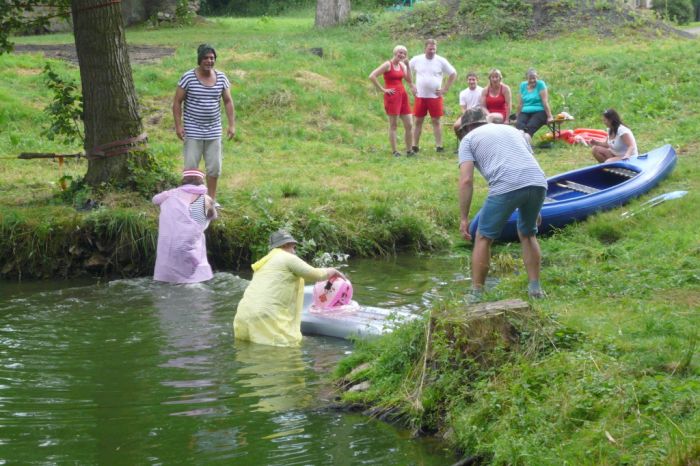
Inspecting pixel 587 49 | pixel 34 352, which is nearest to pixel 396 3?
pixel 587 49

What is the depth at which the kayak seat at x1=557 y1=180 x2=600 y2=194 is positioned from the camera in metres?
14.9

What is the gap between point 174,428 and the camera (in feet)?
23.9

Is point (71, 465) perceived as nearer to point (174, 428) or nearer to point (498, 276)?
point (174, 428)

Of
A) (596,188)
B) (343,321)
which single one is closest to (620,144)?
(596,188)

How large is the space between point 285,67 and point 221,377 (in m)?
15.2

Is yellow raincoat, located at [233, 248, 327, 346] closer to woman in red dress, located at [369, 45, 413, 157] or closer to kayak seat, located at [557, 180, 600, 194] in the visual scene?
kayak seat, located at [557, 180, 600, 194]

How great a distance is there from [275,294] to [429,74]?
1061 centimetres

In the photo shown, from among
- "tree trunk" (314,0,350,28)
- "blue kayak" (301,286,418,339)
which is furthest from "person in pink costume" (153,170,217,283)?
"tree trunk" (314,0,350,28)

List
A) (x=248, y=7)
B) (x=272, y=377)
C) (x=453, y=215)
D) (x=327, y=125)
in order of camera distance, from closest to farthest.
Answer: (x=272, y=377)
(x=453, y=215)
(x=327, y=125)
(x=248, y=7)

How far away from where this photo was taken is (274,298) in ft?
31.4

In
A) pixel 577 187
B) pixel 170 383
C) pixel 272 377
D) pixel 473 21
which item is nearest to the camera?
pixel 170 383

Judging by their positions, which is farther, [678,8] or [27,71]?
[678,8]

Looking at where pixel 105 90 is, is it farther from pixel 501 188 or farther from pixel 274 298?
pixel 501 188

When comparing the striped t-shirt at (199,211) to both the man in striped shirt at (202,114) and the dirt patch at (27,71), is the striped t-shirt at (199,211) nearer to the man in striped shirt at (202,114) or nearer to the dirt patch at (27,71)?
the man in striped shirt at (202,114)
